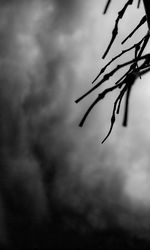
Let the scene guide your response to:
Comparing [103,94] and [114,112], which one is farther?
[114,112]

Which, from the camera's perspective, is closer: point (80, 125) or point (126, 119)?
point (126, 119)

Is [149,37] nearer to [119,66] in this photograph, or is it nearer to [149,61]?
[149,61]

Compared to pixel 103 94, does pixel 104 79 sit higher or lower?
higher

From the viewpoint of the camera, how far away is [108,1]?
1321 millimetres

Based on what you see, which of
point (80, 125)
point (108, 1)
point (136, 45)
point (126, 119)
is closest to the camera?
point (126, 119)

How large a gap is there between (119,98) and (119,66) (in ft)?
1.21

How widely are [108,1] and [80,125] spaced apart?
660 millimetres

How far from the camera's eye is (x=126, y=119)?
0.79 metres

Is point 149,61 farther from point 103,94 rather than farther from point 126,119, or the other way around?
point 126,119

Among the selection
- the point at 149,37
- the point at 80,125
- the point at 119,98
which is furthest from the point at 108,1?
the point at 80,125

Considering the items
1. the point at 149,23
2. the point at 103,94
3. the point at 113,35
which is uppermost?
the point at 113,35

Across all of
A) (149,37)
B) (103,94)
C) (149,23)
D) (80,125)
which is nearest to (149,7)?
(149,23)

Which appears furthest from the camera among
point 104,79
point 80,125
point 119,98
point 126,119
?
point 119,98

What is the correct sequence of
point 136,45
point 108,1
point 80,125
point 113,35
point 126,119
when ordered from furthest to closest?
1. point 136,45
2. point 113,35
3. point 108,1
4. point 80,125
5. point 126,119
